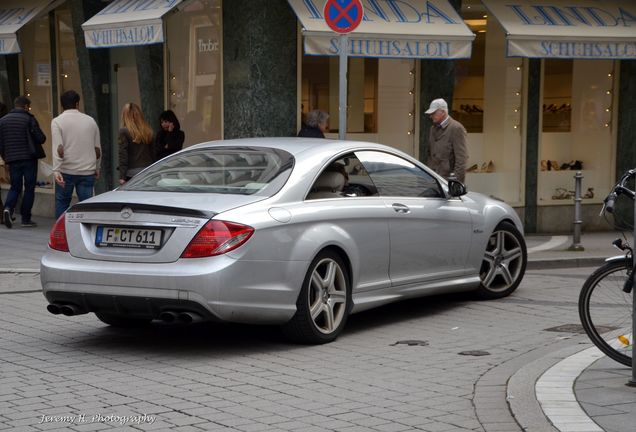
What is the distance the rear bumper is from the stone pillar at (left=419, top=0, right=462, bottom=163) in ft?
29.4

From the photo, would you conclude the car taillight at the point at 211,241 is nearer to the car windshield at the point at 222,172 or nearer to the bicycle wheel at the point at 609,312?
the car windshield at the point at 222,172

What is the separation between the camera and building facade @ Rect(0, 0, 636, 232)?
50.6 ft

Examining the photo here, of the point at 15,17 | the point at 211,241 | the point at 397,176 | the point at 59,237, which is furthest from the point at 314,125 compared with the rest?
the point at 15,17

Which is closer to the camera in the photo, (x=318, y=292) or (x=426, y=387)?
(x=426, y=387)

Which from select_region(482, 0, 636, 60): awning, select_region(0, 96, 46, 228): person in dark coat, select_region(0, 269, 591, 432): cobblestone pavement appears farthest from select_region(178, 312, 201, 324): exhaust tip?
select_region(0, 96, 46, 228): person in dark coat

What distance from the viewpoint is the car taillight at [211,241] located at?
7746 millimetres

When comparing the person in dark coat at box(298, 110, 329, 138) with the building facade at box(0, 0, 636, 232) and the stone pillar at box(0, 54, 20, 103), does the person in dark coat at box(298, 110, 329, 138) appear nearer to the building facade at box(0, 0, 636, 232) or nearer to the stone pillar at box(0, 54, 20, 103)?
the building facade at box(0, 0, 636, 232)

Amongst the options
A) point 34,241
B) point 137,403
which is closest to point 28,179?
point 34,241

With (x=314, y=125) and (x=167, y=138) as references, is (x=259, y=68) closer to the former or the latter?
(x=314, y=125)

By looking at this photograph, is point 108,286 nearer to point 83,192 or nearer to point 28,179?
point 83,192

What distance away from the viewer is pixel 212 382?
7184 mm

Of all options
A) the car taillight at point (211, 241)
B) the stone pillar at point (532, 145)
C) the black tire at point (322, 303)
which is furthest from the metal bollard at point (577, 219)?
the car taillight at point (211, 241)

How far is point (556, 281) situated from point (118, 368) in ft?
20.7

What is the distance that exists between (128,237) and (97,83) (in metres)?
11.0
